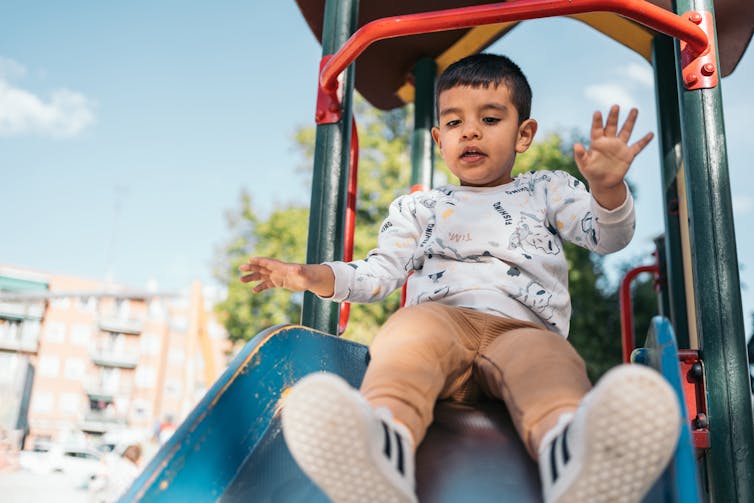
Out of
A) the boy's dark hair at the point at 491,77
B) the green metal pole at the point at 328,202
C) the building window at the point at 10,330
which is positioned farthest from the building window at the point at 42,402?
the boy's dark hair at the point at 491,77

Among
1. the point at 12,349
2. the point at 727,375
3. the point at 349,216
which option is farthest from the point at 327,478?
the point at 12,349

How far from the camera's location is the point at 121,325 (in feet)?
122

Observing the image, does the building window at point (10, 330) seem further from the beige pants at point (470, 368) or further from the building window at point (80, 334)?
the beige pants at point (470, 368)

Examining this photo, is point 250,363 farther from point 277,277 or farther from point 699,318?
point 699,318

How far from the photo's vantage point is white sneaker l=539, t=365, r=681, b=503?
0.86m

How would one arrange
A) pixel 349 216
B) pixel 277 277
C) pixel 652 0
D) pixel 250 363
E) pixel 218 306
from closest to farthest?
pixel 250 363 → pixel 277 277 → pixel 349 216 → pixel 652 0 → pixel 218 306

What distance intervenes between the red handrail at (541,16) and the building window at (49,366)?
3616 cm

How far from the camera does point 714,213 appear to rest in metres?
1.66

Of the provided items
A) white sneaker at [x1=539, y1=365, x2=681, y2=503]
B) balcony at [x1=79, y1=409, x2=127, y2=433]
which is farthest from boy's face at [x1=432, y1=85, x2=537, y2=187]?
balcony at [x1=79, y1=409, x2=127, y2=433]

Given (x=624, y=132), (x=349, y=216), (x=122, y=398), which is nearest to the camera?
(x=624, y=132)

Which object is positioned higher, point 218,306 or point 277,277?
point 218,306

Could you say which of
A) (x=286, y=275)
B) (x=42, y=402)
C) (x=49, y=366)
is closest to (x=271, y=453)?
(x=286, y=275)

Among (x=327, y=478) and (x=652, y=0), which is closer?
(x=327, y=478)

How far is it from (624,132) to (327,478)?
76 cm
